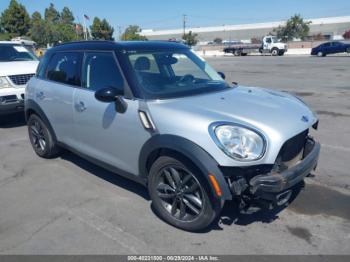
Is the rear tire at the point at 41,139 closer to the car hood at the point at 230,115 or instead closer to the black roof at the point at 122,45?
the black roof at the point at 122,45

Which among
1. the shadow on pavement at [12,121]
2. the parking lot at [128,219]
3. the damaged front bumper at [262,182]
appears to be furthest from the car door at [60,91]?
the shadow on pavement at [12,121]

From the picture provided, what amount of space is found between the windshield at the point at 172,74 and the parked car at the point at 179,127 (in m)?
0.01

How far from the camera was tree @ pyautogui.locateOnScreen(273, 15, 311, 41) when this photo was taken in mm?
77125

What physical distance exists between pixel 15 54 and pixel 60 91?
5.26m

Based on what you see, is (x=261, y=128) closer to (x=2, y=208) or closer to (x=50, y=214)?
(x=50, y=214)

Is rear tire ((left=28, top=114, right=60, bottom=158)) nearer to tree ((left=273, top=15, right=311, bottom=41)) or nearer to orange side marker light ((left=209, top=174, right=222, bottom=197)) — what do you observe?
orange side marker light ((left=209, top=174, right=222, bottom=197))

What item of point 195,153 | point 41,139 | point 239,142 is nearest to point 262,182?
point 239,142

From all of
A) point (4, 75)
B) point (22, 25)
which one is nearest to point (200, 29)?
point (22, 25)

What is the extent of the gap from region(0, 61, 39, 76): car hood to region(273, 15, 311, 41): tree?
76396mm

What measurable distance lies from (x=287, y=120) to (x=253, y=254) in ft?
4.16

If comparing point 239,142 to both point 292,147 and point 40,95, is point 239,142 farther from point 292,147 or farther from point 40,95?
point 40,95

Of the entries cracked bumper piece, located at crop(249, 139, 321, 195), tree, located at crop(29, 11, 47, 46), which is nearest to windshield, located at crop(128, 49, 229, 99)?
cracked bumper piece, located at crop(249, 139, 321, 195)

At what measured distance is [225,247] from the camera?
323 centimetres

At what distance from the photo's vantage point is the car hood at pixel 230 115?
315 centimetres
